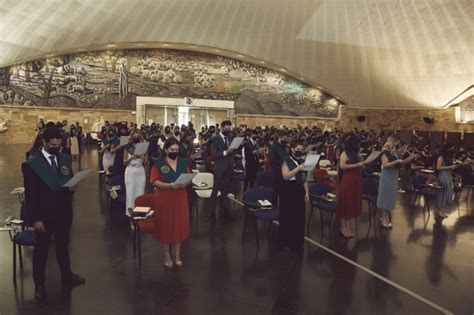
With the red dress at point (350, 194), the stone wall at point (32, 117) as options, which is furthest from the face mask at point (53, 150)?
the stone wall at point (32, 117)

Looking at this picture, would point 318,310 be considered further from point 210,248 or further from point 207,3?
point 207,3

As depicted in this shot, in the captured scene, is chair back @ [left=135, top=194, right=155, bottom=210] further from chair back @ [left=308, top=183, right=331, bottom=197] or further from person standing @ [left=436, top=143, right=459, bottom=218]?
person standing @ [left=436, top=143, right=459, bottom=218]

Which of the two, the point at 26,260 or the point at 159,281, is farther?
the point at 26,260

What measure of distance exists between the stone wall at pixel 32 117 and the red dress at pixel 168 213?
21079 mm

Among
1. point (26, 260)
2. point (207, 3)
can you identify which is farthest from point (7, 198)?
point (207, 3)

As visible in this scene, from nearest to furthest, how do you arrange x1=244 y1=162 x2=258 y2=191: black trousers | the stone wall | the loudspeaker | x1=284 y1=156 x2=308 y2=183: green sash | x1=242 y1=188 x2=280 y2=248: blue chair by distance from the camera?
x1=284 y1=156 x2=308 y2=183: green sash
x1=242 y1=188 x2=280 y2=248: blue chair
x1=244 y1=162 x2=258 y2=191: black trousers
the stone wall
the loudspeaker

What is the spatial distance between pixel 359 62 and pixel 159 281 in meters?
25.8

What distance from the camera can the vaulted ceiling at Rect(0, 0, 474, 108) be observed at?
21500mm

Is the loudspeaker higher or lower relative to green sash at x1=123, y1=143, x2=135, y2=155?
higher

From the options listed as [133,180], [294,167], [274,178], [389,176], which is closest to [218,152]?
[274,178]

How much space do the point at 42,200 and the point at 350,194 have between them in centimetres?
477

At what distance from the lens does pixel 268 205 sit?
575 centimetres

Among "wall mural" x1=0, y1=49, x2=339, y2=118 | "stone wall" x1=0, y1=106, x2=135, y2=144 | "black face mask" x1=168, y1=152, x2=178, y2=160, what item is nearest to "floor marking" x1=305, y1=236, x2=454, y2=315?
"black face mask" x1=168, y1=152, x2=178, y2=160

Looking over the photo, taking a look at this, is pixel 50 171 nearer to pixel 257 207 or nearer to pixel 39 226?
pixel 39 226
